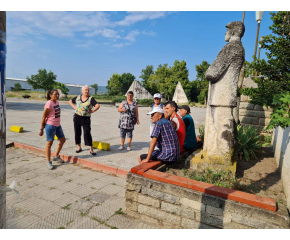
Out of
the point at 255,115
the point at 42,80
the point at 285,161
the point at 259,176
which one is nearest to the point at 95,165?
the point at 259,176

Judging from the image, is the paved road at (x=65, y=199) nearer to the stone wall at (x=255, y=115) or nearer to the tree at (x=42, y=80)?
the stone wall at (x=255, y=115)

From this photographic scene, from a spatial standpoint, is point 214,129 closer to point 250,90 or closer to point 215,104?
point 215,104

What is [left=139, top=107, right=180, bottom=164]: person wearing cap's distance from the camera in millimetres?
3662

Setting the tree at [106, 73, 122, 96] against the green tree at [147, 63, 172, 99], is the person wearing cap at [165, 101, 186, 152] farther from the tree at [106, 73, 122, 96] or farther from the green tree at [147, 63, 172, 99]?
Answer: the tree at [106, 73, 122, 96]

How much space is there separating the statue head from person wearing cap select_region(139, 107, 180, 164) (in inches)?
76.0

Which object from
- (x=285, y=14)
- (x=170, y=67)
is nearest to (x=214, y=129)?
(x=285, y=14)

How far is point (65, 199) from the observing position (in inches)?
144

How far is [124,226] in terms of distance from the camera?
3.00 m

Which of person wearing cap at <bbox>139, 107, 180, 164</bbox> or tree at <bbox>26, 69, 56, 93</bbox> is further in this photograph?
tree at <bbox>26, 69, 56, 93</bbox>

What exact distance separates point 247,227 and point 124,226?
157 cm

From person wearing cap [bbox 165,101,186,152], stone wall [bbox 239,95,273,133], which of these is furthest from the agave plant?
stone wall [bbox 239,95,273,133]

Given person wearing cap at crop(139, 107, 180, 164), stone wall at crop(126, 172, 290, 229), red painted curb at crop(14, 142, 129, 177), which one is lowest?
red painted curb at crop(14, 142, 129, 177)

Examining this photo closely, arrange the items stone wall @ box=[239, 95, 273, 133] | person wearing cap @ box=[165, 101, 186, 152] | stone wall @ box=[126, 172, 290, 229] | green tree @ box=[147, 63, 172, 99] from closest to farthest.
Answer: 1. stone wall @ box=[126, 172, 290, 229]
2. person wearing cap @ box=[165, 101, 186, 152]
3. stone wall @ box=[239, 95, 273, 133]
4. green tree @ box=[147, 63, 172, 99]

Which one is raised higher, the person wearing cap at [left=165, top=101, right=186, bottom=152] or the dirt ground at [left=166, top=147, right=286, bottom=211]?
the person wearing cap at [left=165, top=101, right=186, bottom=152]
